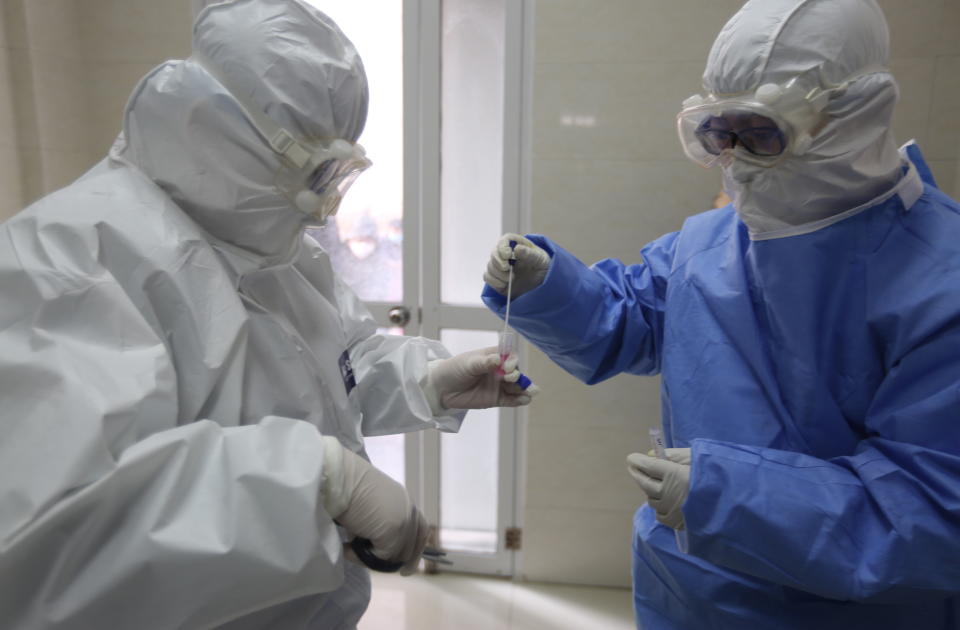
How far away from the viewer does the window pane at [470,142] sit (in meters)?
2.31

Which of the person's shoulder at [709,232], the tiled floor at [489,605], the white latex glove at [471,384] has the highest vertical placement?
the person's shoulder at [709,232]

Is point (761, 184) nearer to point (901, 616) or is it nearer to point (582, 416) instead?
point (901, 616)

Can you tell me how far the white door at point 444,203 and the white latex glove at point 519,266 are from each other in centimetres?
93

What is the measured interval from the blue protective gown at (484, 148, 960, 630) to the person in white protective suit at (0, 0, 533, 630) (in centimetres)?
55

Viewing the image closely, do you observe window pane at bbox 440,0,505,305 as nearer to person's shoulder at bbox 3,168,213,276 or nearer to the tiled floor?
the tiled floor

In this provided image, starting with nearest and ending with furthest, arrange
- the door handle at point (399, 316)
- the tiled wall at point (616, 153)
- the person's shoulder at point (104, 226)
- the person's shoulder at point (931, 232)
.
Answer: the person's shoulder at point (104, 226) → the person's shoulder at point (931, 232) → the tiled wall at point (616, 153) → the door handle at point (399, 316)

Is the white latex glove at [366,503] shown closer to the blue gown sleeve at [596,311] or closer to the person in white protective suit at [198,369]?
the person in white protective suit at [198,369]

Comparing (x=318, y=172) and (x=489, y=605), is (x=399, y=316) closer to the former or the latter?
(x=489, y=605)

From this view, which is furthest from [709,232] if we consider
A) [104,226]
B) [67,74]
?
[67,74]

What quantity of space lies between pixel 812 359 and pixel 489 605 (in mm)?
1741

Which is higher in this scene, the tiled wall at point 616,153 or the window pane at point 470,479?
the tiled wall at point 616,153

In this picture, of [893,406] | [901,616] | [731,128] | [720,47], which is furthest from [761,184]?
[901,616]

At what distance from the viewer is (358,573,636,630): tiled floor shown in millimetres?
2334

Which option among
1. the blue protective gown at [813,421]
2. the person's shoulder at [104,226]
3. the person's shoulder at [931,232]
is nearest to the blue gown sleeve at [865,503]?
the blue protective gown at [813,421]
